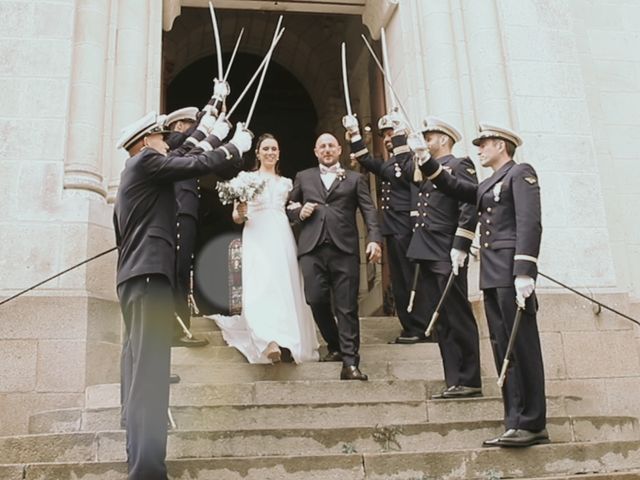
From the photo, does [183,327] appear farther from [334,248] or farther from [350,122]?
[350,122]

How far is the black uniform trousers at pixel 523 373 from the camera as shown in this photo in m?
4.54

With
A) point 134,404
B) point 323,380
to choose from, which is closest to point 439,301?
point 323,380

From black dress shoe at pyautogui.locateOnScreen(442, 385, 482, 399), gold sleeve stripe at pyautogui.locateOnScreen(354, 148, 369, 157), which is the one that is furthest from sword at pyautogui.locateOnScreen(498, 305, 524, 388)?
gold sleeve stripe at pyautogui.locateOnScreen(354, 148, 369, 157)

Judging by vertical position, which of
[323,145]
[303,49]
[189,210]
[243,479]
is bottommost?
[243,479]

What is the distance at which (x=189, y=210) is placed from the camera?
6137 mm

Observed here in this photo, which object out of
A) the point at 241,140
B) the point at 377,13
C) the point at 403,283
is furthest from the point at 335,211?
the point at 377,13

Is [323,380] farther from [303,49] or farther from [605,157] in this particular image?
[303,49]

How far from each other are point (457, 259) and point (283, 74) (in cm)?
959

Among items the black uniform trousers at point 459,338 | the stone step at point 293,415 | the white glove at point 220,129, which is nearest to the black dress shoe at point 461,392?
the black uniform trousers at point 459,338

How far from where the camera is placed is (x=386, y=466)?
4188 millimetres

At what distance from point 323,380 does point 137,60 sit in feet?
11.8

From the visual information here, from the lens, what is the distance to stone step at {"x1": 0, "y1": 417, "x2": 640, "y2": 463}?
14.5 feet

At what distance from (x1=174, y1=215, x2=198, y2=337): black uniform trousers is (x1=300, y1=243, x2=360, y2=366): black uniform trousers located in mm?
919

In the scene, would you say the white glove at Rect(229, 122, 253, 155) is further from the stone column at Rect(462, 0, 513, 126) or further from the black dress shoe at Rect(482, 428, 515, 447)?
the stone column at Rect(462, 0, 513, 126)
